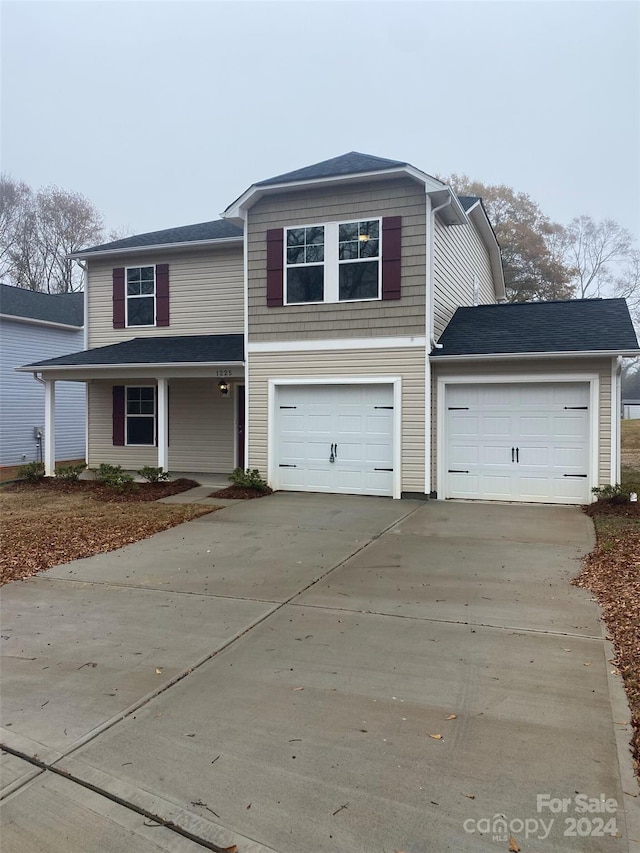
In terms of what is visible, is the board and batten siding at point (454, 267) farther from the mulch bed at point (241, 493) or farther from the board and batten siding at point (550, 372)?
the mulch bed at point (241, 493)

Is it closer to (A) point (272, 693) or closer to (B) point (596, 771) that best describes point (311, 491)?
(A) point (272, 693)

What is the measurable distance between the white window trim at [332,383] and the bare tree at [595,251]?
28.1 metres

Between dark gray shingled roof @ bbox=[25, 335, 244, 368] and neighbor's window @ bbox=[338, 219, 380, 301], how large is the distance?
→ 2.75m

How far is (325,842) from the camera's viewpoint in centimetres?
232

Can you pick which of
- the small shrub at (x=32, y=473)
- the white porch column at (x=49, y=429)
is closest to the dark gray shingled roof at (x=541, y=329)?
the white porch column at (x=49, y=429)

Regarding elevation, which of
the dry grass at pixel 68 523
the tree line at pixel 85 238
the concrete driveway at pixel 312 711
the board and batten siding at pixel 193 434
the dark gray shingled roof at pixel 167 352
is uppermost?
the tree line at pixel 85 238

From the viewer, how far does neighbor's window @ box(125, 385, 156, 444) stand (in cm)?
1503

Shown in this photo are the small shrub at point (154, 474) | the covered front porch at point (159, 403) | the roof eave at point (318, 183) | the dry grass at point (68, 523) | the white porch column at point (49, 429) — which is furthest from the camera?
the white porch column at point (49, 429)

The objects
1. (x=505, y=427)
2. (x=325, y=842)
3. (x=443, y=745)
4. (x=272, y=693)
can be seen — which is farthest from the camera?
(x=505, y=427)

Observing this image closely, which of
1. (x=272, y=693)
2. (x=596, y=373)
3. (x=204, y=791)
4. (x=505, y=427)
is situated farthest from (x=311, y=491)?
(x=204, y=791)

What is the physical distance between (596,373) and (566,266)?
25182 mm

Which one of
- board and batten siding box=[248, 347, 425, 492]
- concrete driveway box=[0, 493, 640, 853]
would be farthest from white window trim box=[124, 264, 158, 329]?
concrete driveway box=[0, 493, 640, 853]

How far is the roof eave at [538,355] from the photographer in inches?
370

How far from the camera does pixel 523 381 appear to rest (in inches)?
408
